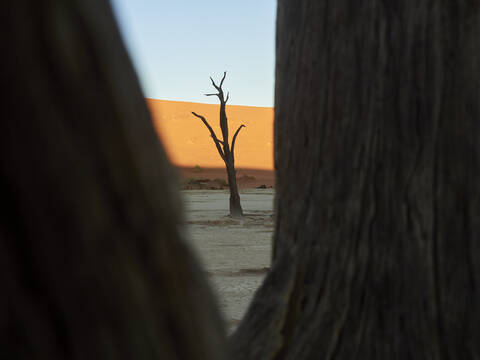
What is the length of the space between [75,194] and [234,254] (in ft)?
16.8

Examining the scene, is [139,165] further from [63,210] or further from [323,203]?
[323,203]

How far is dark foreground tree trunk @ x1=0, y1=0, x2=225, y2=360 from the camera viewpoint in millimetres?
407

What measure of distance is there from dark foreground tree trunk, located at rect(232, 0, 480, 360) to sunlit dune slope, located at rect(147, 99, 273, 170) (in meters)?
31.3

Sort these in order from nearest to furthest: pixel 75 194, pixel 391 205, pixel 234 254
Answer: pixel 75 194, pixel 391 205, pixel 234 254

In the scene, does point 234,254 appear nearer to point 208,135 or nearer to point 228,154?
point 228,154

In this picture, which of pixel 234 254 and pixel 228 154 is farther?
pixel 228 154

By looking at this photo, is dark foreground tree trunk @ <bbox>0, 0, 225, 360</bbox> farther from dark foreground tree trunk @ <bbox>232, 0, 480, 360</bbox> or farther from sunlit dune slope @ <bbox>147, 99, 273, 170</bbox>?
sunlit dune slope @ <bbox>147, 99, 273, 170</bbox>

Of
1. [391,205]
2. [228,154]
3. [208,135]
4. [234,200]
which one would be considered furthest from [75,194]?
[208,135]

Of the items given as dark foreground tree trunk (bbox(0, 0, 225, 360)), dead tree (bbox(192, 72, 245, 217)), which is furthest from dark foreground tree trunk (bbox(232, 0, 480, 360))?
dead tree (bbox(192, 72, 245, 217))

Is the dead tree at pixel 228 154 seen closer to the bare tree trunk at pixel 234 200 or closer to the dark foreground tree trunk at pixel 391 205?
the bare tree trunk at pixel 234 200

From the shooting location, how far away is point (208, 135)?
50.7m

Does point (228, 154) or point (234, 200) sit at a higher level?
point (228, 154)

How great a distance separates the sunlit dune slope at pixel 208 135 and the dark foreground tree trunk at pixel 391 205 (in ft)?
103

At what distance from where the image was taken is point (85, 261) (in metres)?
0.43
